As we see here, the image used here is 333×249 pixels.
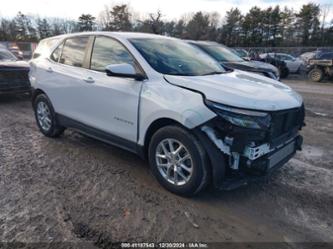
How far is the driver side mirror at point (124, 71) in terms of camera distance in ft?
12.0

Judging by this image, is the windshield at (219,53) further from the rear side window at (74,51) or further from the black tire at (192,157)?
the black tire at (192,157)

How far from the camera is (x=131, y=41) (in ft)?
13.4

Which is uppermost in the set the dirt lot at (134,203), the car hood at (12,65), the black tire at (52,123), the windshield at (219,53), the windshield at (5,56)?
the windshield at (219,53)

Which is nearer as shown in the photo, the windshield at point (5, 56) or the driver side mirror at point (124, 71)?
the driver side mirror at point (124, 71)

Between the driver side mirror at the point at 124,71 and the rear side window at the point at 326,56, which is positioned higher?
the driver side mirror at the point at 124,71

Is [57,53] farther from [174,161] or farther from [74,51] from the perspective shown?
[174,161]

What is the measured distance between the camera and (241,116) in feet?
10.2

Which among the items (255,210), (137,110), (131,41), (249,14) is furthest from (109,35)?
(249,14)

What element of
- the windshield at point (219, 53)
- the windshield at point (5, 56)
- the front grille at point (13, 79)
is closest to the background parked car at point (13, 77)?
the front grille at point (13, 79)

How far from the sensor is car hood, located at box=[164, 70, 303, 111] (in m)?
3.18

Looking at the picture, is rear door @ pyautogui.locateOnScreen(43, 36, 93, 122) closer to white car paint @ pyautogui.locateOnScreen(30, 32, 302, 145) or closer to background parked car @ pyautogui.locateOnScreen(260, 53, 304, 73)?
white car paint @ pyautogui.locateOnScreen(30, 32, 302, 145)

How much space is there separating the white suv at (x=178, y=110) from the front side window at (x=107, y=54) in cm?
1

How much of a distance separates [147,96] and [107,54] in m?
1.10

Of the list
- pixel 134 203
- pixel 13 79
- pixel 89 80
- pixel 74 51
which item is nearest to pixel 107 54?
pixel 89 80
